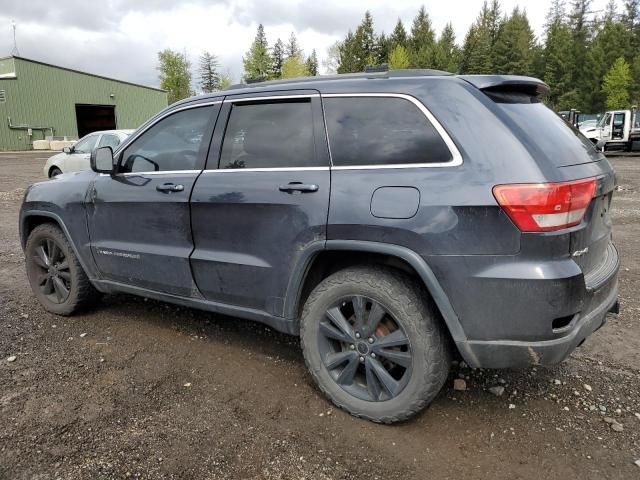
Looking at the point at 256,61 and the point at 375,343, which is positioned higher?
the point at 256,61

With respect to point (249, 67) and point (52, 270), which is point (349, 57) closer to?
point (249, 67)

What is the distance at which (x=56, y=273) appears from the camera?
4.26 m

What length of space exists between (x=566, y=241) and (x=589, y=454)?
43.3 inches

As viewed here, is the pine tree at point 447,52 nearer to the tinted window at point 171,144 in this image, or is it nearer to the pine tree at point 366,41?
the pine tree at point 366,41

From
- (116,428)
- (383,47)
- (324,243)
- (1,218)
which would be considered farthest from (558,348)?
(383,47)

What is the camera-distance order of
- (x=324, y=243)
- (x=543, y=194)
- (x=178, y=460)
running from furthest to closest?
(x=324, y=243)
(x=178, y=460)
(x=543, y=194)

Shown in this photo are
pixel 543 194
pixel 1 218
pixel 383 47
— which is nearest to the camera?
pixel 543 194

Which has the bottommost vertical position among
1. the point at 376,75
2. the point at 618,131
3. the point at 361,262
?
the point at 361,262

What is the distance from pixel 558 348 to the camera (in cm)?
228

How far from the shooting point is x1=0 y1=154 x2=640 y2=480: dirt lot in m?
2.38

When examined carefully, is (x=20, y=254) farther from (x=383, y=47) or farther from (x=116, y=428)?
(x=383, y=47)

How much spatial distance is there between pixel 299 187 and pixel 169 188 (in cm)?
107

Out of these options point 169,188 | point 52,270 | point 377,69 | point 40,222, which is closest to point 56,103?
point 40,222

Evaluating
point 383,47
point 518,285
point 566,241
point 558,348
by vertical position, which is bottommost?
point 558,348
